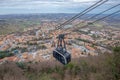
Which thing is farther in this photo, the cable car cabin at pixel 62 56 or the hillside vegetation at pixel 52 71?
the hillside vegetation at pixel 52 71

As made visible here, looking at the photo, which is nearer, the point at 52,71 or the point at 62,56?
the point at 62,56

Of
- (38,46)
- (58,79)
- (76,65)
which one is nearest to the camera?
(58,79)

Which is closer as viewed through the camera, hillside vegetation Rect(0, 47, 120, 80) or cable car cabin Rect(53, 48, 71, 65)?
cable car cabin Rect(53, 48, 71, 65)

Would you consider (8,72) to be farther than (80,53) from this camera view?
No

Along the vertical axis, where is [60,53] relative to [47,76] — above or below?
above

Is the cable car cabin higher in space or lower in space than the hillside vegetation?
higher

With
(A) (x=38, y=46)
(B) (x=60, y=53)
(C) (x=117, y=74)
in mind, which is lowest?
(A) (x=38, y=46)

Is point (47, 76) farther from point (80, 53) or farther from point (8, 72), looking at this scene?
point (80, 53)

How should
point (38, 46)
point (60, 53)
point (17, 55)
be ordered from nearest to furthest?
1. point (60, 53)
2. point (17, 55)
3. point (38, 46)

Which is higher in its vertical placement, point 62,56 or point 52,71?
point 62,56

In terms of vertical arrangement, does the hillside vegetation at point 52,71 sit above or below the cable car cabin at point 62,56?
below

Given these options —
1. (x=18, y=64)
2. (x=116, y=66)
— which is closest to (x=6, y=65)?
(x=18, y=64)
